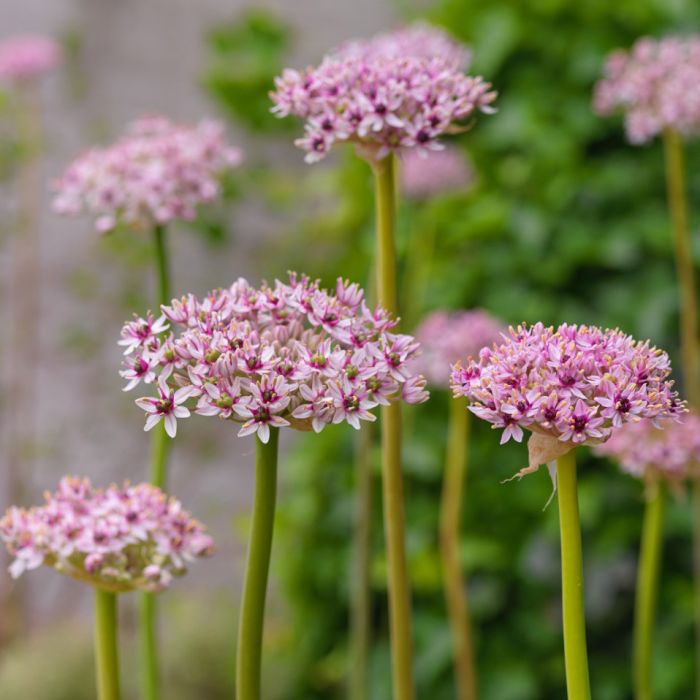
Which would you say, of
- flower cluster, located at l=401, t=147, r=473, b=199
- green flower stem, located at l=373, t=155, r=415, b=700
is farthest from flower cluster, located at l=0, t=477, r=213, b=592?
flower cluster, located at l=401, t=147, r=473, b=199

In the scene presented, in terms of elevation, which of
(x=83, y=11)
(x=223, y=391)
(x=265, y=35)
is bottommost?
(x=223, y=391)

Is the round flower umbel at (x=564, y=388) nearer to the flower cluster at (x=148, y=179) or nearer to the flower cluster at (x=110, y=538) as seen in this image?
the flower cluster at (x=110, y=538)

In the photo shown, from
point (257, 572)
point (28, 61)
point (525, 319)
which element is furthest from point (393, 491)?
point (28, 61)

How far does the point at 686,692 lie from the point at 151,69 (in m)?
2.43

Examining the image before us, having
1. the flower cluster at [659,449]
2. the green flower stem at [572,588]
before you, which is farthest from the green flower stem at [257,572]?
the flower cluster at [659,449]

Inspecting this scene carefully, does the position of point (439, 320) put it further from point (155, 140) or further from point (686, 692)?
point (686, 692)

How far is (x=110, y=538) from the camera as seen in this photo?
0.63m

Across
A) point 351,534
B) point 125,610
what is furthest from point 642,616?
point 125,610

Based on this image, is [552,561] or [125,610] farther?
[125,610]

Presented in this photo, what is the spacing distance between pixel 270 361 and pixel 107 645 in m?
0.22

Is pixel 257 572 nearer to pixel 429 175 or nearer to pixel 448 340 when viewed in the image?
pixel 448 340

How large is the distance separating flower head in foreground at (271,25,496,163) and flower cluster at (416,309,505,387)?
25.2 inches

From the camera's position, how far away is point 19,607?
321 cm

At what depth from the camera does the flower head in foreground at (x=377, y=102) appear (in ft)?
2.33
